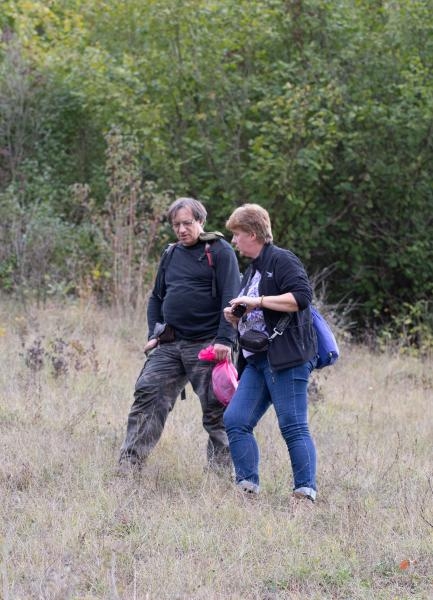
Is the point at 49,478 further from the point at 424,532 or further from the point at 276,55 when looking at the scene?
the point at 276,55

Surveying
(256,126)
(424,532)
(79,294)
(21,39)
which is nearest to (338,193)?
(256,126)

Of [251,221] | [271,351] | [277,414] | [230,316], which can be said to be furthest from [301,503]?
[251,221]

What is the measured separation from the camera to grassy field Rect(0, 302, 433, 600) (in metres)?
4.56

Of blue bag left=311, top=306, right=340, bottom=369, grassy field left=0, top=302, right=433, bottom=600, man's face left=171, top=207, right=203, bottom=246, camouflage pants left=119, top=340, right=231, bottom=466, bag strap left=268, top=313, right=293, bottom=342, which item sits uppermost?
man's face left=171, top=207, right=203, bottom=246

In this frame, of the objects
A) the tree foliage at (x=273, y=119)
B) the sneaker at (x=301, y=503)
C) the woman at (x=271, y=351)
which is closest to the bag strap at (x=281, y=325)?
the woman at (x=271, y=351)

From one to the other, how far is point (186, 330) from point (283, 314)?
902 millimetres

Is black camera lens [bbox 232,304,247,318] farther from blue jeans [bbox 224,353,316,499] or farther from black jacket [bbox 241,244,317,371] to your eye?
blue jeans [bbox 224,353,316,499]

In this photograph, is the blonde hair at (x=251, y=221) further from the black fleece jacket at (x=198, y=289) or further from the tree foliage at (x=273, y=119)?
the tree foliage at (x=273, y=119)

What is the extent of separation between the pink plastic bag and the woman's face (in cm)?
71

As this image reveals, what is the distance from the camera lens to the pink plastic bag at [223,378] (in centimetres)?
592

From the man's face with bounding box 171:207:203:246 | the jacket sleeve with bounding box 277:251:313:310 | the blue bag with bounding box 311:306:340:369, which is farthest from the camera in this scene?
the man's face with bounding box 171:207:203:246

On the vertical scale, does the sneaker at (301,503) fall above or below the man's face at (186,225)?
below

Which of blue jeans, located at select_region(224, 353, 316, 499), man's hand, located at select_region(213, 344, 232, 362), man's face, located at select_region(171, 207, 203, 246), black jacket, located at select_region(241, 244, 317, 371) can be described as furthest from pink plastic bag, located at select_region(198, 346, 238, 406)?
man's face, located at select_region(171, 207, 203, 246)

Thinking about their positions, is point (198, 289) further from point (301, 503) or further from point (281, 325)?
point (301, 503)
